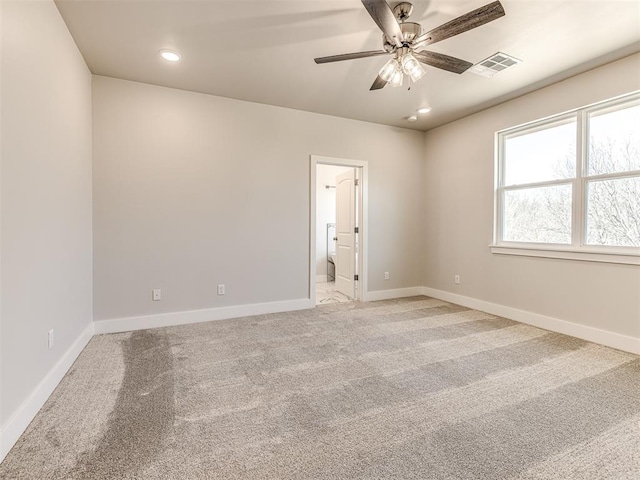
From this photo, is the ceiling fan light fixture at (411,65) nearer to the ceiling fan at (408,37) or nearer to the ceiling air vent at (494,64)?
the ceiling fan at (408,37)

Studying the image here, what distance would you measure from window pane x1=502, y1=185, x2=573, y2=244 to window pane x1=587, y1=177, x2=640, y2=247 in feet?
0.70

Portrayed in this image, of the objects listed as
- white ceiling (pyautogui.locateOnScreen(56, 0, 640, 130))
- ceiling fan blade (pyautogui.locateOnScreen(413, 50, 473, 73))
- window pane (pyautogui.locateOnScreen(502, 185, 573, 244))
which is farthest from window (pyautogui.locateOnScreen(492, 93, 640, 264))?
ceiling fan blade (pyautogui.locateOnScreen(413, 50, 473, 73))

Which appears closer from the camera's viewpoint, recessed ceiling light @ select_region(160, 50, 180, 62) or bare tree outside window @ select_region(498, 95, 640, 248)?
recessed ceiling light @ select_region(160, 50, 180, 62)

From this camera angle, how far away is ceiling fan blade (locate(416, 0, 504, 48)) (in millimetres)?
1721

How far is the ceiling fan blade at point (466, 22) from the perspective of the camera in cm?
172

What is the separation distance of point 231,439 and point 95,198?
2869mm

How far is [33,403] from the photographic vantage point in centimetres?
179

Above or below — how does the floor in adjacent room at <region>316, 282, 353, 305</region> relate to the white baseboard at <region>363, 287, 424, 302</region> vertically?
below

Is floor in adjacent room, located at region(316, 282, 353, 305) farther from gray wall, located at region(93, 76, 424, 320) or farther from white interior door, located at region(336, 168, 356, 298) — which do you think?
gray wall, located at region(93, 76, 424, 320)

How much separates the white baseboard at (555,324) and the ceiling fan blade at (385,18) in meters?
3.32

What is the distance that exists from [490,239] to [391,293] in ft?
5.44

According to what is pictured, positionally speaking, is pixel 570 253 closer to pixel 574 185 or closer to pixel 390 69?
pixel 574 185

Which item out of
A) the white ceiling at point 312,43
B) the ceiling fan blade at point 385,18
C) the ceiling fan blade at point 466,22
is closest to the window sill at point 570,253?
the white ceiling at point 312,43

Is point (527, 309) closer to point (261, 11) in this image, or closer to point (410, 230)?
point (410, 230)
